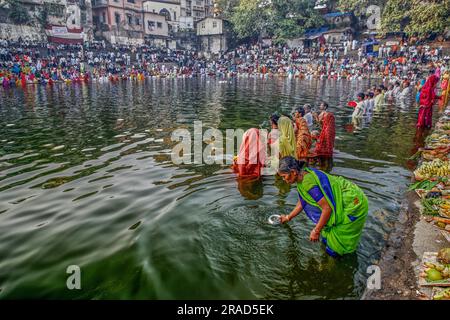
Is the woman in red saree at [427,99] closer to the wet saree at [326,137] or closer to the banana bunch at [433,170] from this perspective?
the wet saree at [326,137]

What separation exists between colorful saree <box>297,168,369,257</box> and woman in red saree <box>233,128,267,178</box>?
9.67 ft

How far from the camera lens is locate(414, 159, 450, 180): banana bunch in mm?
6254

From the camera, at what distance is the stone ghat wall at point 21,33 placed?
112 feet

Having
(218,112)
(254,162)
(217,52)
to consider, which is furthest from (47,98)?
(217,52)

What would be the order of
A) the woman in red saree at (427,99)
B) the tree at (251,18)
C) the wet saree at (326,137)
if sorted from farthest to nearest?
1. the tree at (251,18)
2. the woman in red saree at (427,99)
3. the wet saree at (326,137)

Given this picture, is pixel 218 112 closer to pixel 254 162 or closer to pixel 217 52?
pixel 254 162

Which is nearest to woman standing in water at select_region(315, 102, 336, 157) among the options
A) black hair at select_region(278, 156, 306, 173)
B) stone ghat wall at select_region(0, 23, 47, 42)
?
black hair at select_region(278, 156, 306, 173)

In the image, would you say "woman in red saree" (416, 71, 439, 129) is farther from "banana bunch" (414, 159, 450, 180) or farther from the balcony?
the balcony

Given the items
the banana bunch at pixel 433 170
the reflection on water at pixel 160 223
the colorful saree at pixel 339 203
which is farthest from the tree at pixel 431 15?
the colorful saree at pixel 339 203

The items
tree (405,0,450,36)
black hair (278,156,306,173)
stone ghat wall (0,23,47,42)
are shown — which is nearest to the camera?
black hair (278,156,306,173)

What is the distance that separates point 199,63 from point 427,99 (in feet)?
133

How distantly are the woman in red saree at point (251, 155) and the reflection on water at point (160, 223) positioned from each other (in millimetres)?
289

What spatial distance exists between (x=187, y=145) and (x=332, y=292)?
23.2 ft

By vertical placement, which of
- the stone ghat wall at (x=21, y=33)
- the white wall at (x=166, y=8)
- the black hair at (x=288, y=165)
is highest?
the white wall at (x=166, y=8)
